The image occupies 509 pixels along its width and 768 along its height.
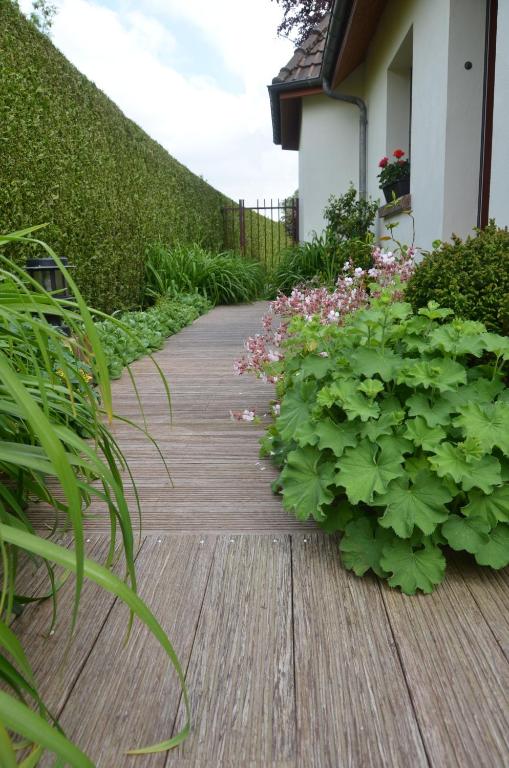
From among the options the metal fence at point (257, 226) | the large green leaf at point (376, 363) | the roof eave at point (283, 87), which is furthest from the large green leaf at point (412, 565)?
the metal fence at point (257, 226)

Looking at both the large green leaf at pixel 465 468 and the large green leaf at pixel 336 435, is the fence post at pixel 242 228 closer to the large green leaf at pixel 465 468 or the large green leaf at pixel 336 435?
the large green leaf at pixel 336 435

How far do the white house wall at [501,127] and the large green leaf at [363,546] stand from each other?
1885 mm

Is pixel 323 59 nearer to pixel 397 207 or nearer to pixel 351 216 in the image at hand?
pixel 351 216

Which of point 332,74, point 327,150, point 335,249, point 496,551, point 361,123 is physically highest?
point 332,74

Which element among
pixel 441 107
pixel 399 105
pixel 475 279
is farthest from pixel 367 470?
pixel 399 105

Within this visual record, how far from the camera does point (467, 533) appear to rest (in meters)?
1.34

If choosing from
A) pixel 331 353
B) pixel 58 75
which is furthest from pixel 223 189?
pixel 331 353

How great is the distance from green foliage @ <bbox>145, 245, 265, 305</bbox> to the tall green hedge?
265mm

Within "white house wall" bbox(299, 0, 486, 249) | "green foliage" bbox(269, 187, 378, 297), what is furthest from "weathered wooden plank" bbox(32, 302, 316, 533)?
"green foliage" bbox(269, 187, 378, 297)

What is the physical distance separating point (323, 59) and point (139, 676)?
269 inches

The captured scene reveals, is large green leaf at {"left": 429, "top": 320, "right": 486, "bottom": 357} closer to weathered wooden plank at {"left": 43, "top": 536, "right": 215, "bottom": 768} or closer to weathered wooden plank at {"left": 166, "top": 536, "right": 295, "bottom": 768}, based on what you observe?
weathered wooden plank at {"left": 166, "top": 536, "right": 295, "bottom": 768}

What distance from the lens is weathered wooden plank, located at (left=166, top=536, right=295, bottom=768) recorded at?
914 millimetres

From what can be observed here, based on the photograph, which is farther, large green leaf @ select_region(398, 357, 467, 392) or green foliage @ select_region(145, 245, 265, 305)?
green foliage @ select_region(145, 245, 265, 305)

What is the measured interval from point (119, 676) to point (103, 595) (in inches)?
11.8
